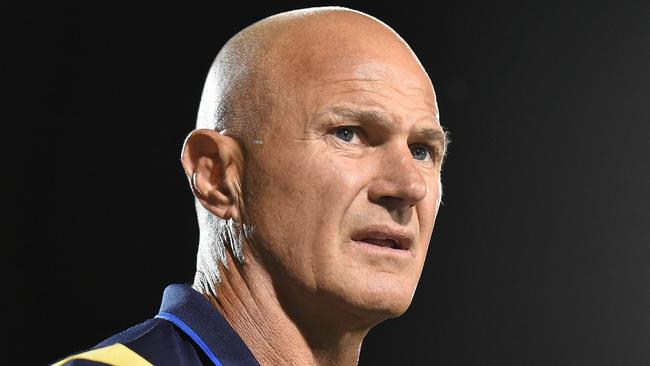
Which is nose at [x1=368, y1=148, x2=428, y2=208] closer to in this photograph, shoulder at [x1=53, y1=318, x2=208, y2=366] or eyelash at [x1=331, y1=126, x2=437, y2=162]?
eyelash at [x1=331, y1=126, x2=437, y2=162]

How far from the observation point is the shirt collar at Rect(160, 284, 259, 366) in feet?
5.39

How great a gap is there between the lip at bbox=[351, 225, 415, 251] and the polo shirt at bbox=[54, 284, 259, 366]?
9.9 inches

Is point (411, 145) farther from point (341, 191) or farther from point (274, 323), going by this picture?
point (274, 323)

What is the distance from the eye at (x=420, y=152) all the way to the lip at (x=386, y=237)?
16 cm

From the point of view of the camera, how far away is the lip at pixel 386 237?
167cm

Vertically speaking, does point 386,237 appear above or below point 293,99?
below

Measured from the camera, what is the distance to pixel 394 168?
1.67 meters

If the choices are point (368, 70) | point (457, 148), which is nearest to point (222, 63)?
point (368, 70)

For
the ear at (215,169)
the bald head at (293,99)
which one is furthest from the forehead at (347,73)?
the ear at (215,169)

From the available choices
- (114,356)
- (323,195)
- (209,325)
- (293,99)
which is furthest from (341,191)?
(114,356)

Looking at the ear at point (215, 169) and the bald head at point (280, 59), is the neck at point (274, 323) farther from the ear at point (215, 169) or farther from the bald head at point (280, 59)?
the bald head at point (280, 59)

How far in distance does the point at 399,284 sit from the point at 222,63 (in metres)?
0.50

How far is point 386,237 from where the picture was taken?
1688 mm

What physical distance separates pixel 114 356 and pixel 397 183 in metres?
0.50
